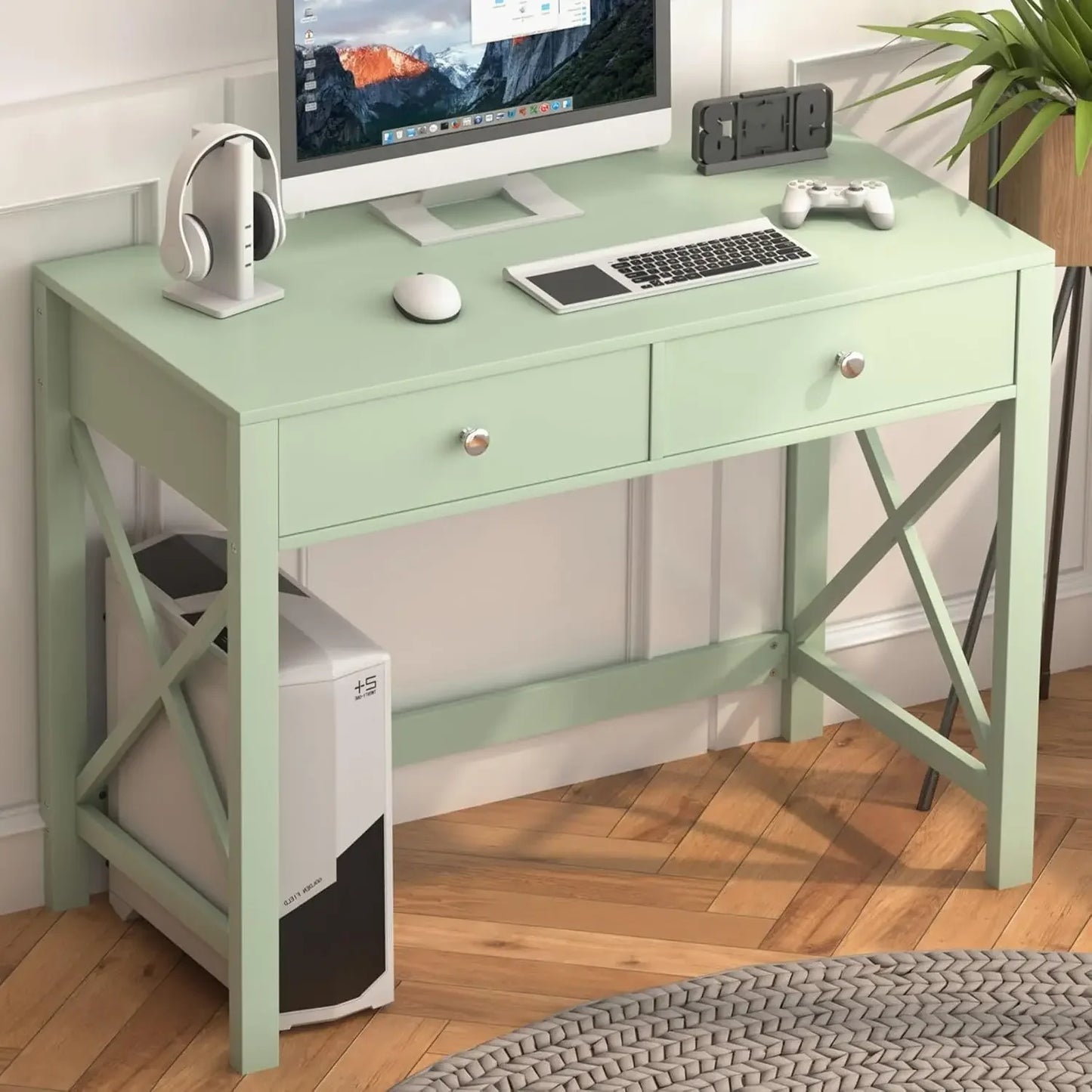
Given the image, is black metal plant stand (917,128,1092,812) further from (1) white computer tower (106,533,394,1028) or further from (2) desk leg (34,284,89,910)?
(2) desk leg (34,284,89,910)

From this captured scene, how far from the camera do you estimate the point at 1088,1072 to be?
9.17 feet

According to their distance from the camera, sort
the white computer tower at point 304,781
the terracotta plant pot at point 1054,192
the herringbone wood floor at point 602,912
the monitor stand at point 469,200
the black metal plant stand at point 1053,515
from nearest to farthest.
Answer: the white computer tower at point 304,781
the herringbone wood floor at point 602,912
the monitor stand at point 469,200
the terracotta plant pot at point 1054,192
the black metal plant stand at point 1053,515

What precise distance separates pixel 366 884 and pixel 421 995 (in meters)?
0.20

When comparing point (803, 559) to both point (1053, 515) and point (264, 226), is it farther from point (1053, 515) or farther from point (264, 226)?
point (264, 226)

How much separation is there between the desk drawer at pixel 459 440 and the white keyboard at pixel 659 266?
104 millimetres

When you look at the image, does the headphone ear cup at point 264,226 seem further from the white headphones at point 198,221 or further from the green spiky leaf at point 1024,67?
the green spiky leaf at point 1024,67

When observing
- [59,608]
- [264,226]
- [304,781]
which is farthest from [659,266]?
[59,608]

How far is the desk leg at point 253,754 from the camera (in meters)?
2.57

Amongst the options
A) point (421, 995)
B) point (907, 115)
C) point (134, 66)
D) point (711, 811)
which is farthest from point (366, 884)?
point (907, 115)

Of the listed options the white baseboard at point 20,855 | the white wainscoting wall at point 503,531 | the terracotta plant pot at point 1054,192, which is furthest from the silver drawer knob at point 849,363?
the white baseboard at point 20,855

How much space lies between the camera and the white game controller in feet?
9.98

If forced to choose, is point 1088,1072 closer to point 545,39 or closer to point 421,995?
point 421,995

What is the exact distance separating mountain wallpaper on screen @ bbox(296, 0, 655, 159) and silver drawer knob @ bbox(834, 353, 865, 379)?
0.49 m

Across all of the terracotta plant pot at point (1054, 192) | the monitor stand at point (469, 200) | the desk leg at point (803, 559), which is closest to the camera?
the monitor stand at point (469, 200)
